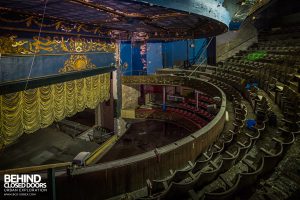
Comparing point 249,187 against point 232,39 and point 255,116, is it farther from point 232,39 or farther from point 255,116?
point 232,39

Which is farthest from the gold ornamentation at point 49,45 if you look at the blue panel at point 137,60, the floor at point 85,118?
the floor at point 85,118

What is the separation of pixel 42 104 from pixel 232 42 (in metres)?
16.7

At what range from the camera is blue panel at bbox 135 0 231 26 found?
177 inches

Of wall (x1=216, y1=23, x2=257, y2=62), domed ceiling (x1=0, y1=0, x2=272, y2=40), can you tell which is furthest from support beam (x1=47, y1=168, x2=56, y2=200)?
wall (x1=216, y1=23, x2=257, y2=62)

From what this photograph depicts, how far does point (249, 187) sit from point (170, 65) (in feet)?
57.9

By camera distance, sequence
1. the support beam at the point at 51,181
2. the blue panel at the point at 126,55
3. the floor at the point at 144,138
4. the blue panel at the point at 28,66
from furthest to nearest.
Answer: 1. the blue panel at the point at 126,55
2. the floor at the point at 144,138
3. the blue panel at the point at 28,66
4. the support beam at the point at 51,181

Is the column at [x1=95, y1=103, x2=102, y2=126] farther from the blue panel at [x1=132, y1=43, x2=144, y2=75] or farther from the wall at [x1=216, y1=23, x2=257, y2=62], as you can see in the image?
the wall at [x1=216, y1=23, x2=257, y2=62]

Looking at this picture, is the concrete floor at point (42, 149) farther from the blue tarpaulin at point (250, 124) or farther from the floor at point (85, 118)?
the blue tarpaulin at point (250, 124)

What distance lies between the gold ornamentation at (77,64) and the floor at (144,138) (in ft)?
18.1

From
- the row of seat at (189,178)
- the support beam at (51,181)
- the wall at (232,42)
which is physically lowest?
the row of seat at (189,178)

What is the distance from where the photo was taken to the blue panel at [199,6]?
4.51 metres

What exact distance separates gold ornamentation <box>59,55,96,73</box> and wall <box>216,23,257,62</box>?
12.3 meters

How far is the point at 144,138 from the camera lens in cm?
1591

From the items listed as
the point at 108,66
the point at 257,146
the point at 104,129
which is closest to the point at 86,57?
the point at 108,66
